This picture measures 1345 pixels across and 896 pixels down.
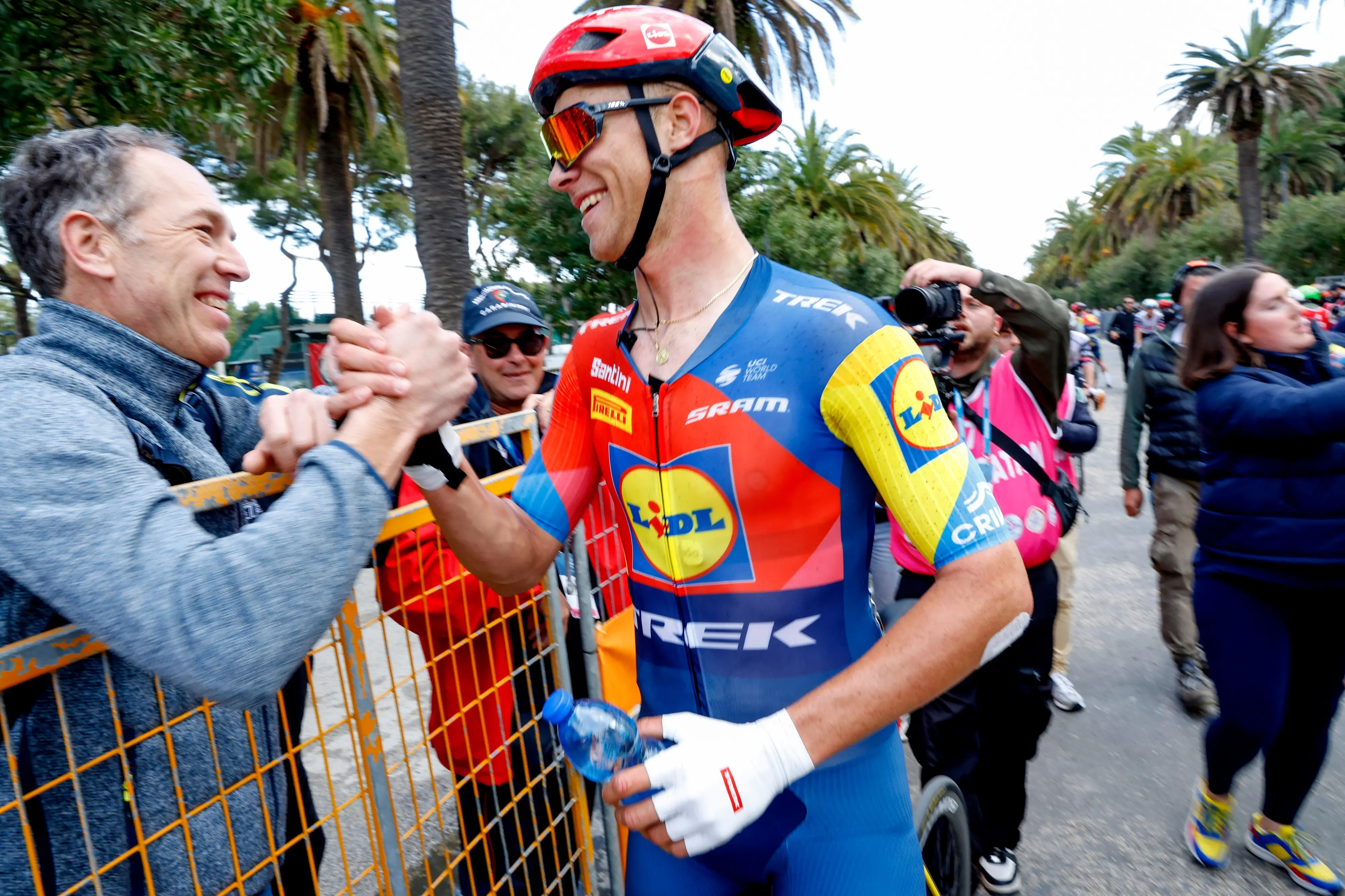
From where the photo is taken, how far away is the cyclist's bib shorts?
1.52 m

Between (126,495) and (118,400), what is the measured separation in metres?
0.37

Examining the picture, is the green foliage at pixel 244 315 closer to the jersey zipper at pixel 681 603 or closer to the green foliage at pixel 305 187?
the green foliage at pixel 305 187

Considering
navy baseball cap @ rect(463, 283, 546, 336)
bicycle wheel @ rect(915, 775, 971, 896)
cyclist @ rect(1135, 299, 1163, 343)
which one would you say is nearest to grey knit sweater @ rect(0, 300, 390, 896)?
bicycle wheel @ rect(915, 775, 971, 896)

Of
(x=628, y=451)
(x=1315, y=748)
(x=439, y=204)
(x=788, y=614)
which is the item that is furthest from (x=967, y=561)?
(x=439, y=204)

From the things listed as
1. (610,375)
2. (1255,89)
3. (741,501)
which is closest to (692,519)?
(741,501)

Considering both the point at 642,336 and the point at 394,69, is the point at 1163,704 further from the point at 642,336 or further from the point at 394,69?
the point at 394,69

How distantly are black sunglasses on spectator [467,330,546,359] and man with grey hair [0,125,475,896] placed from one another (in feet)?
6.18

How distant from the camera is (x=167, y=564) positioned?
105 centimetres

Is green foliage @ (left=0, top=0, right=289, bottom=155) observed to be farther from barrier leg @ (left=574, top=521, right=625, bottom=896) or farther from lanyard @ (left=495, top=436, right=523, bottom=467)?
barrier leg @ (left=574, top=521, right=625, bottom=896)

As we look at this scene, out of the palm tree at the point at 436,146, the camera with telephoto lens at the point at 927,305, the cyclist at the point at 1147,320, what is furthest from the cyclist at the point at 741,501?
the cyclist at the point at 1147,320

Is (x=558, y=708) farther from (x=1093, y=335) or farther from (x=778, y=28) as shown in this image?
(x=1093, y=335)

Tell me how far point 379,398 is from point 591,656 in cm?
141

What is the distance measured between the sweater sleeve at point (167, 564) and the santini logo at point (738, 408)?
73 cm

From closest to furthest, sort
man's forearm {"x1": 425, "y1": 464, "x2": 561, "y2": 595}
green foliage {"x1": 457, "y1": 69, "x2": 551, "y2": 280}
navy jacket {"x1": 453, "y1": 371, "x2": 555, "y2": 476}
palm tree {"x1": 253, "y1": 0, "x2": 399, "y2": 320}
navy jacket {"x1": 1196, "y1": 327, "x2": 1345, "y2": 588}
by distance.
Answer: man's forearm {"x1": 425, "y1": 464, "x2": 561, "y2": 595} < navy jacket {"x1": 453, "y1": 371, "x2": 555, "y2": 476} < navy jacket {"x1": 1196, "y1": 327, "x2": 1345, "y2": 588} < palm tree {"x1": 253, "y1": 0, "x2": 399, "y2": 320} < green foliage {"x1": 457, "y1": 69, "x2": 551, "y2": 280}
